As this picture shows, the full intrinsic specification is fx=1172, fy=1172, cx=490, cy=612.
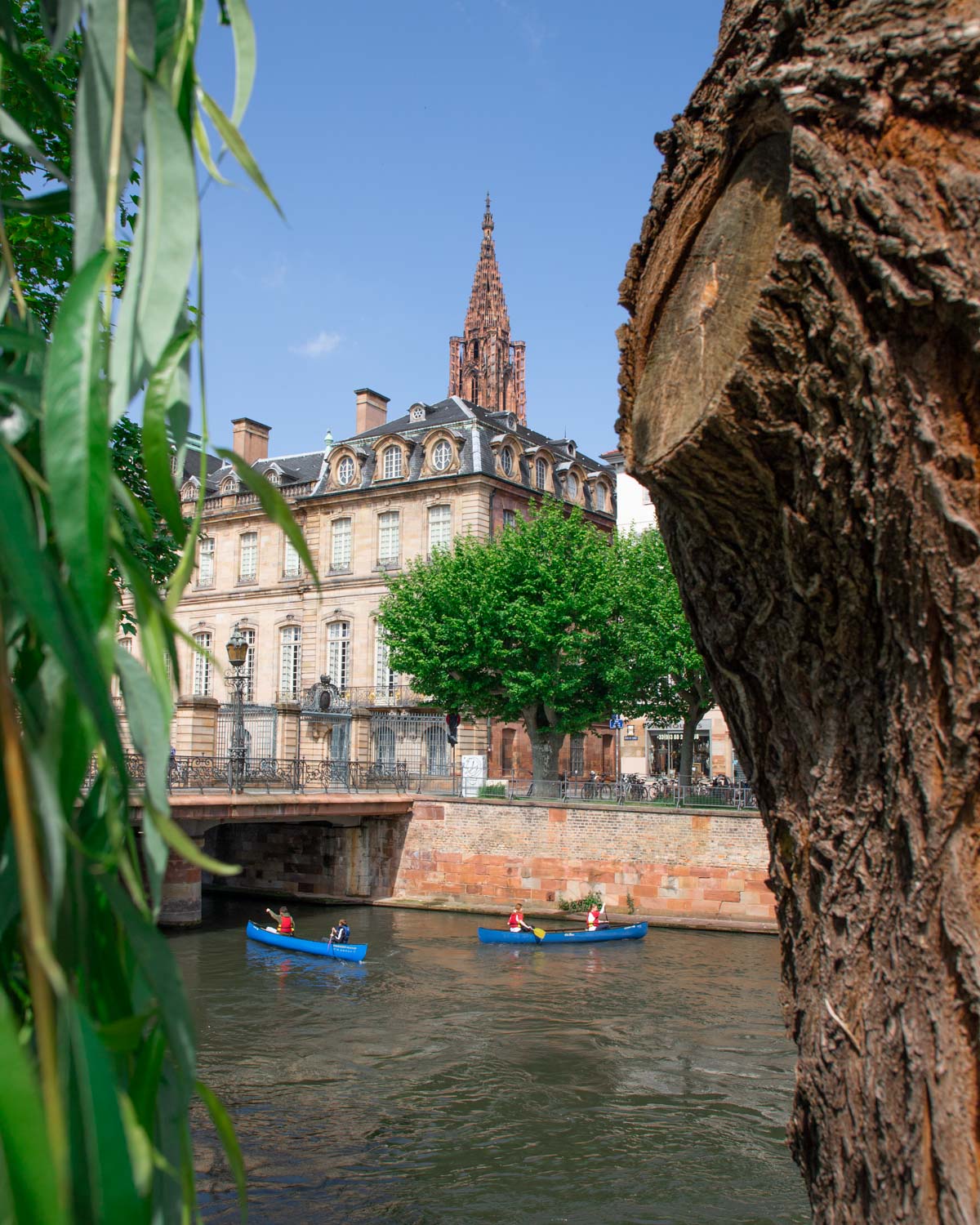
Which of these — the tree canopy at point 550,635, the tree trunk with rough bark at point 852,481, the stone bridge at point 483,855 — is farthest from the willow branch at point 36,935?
the tree canopy at point 550,635

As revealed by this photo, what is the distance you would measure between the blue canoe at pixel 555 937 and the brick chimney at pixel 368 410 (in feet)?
93.9

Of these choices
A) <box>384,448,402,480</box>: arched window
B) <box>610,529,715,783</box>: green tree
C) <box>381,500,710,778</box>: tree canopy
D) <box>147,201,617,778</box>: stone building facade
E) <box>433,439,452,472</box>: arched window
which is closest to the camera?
<box>610,529,715,783</box>: green tree

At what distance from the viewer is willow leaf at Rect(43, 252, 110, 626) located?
44.9 inches

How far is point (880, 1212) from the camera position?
213cm

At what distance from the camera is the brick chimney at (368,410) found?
4775 cm

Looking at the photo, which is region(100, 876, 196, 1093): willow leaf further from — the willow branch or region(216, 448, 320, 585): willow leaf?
region(216, 448, 320, 585): willow leaf

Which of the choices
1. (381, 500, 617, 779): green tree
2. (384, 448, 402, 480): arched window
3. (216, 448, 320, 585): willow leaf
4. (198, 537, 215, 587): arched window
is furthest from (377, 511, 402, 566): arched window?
(216, 448, 320, 585): willow leaf

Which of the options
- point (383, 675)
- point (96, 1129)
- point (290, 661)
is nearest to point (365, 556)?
point (383, 675)

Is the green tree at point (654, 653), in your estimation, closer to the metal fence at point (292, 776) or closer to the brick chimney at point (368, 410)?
the metal fence at point (292, 776)

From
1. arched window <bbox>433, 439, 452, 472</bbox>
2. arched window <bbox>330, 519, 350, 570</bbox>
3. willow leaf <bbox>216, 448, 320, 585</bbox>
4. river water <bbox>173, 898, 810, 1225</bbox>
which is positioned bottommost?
river water <bbox>173, 898, 810, 1225</bbox>

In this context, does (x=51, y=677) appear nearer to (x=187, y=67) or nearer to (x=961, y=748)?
(x=187, y=67)

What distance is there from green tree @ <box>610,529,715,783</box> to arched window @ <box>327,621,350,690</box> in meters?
12.7

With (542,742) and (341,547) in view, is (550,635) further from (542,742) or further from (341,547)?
(341,547)

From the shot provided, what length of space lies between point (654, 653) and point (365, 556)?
1498cm
